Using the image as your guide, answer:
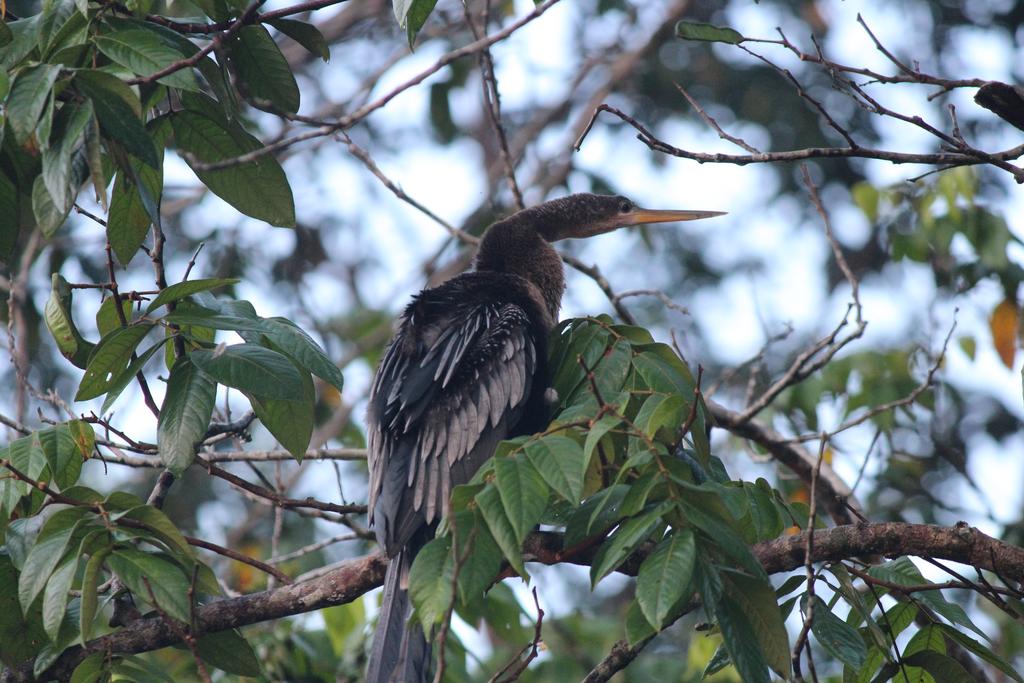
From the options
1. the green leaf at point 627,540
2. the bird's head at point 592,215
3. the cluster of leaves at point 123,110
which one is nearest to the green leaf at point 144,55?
the cluster of leaves at point 123,110

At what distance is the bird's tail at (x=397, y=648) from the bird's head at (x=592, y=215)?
2.08 metres

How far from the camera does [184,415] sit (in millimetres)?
2135

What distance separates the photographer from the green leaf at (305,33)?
2680mm

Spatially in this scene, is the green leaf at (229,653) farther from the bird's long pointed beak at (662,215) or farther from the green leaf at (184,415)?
the bird's long pointed beak at (662,215)

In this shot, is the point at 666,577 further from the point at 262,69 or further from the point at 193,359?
the point at 262,69

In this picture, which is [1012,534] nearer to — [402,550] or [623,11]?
[402,550]

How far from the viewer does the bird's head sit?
432 cm

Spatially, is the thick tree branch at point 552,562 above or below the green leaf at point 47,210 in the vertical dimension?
below

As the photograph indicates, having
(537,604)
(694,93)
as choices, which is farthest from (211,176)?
(694,93)

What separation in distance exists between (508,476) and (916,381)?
11.0 feet

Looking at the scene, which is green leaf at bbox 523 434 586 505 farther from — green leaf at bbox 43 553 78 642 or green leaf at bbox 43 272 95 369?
green leaf at bbox 43 272 95 369

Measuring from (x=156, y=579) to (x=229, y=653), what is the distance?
21.8 inches

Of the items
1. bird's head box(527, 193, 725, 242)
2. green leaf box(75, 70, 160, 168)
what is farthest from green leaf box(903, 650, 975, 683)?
bird's head box(527, 193, 725, 242)

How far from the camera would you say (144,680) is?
221 cm
